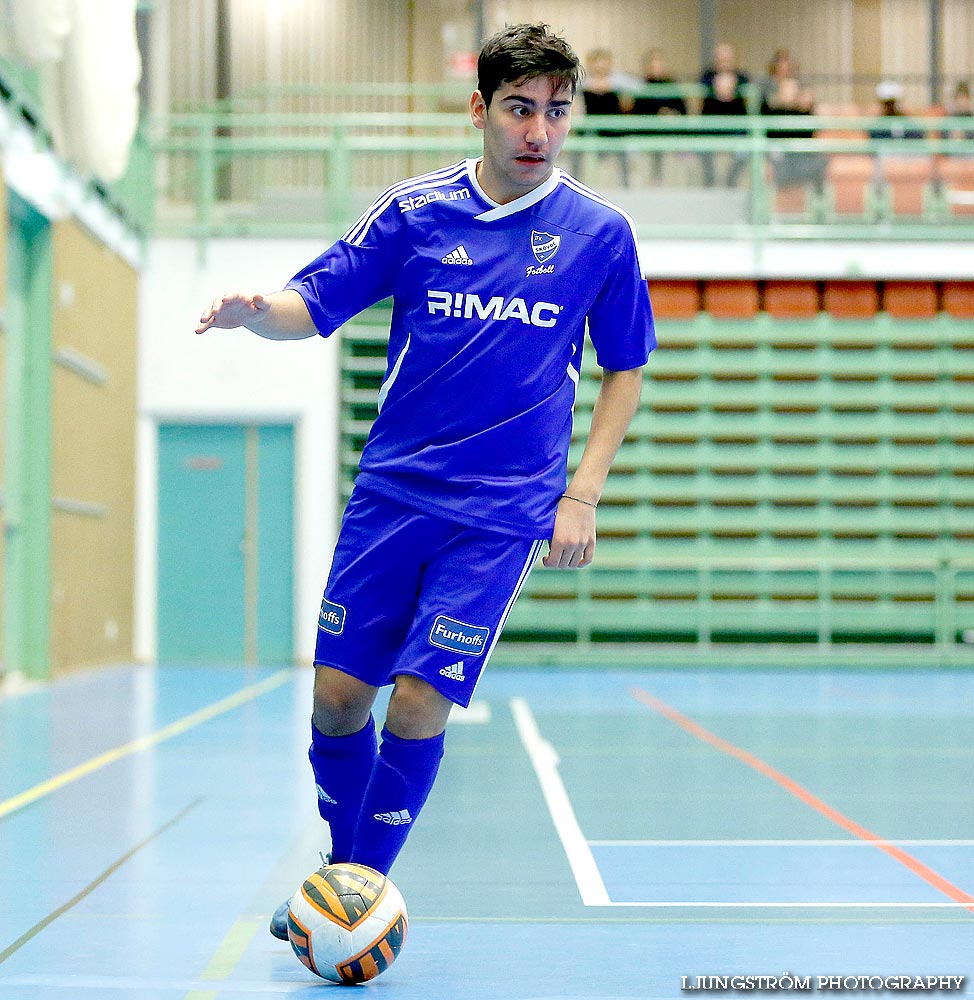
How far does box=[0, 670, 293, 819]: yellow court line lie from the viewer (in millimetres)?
5473

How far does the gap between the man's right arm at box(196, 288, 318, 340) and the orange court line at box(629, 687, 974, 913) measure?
7.24 feet

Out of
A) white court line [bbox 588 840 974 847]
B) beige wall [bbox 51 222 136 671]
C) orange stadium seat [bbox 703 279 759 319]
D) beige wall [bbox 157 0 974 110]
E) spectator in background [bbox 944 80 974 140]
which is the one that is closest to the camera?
white court line [bbox 588 840 974 847]

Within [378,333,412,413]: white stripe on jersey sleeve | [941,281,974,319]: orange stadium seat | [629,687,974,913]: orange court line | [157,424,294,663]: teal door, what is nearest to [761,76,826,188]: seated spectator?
[941,281,974,319]: orange stadium seat

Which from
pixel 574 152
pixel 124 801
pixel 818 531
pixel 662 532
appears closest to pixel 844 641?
pixel 818 531

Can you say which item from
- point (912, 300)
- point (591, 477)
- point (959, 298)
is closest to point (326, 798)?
point (591, 477)

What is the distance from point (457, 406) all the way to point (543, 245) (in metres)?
0.39

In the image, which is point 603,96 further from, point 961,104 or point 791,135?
point 961,104

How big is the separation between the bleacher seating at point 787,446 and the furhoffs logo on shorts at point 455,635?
12.1 meters

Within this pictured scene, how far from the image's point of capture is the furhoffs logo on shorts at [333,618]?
9.85 feet

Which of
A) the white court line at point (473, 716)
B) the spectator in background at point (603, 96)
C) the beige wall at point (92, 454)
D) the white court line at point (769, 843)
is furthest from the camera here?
the spectator in background at point (603, 96)

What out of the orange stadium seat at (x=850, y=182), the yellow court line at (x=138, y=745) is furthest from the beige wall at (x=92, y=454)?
the orange stadium seat at (x=850, y=182)

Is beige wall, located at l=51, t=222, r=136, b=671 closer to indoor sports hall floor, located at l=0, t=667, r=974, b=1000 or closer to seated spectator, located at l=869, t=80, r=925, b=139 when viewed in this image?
indoor sports hall floor, located at l=0, t=667, r=974, b=1000

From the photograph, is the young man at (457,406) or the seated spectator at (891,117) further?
the seated spectator at (891,117)

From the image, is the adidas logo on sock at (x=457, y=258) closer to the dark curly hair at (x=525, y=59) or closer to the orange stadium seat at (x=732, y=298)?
the dark curly hair at (x=525, y=59)
